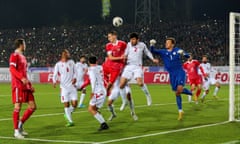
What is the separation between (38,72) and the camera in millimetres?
45938

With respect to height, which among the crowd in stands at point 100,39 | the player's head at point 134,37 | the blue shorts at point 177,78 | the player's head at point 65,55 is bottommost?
the blue shorts at point 177,78

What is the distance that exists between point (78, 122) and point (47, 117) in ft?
6.22

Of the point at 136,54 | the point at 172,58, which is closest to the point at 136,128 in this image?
the point at 172,58

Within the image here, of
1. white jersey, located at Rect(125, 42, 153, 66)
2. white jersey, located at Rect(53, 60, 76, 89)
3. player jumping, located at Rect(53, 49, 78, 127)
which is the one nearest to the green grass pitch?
player jumping, located at Rect(53, 49, 78, 127)

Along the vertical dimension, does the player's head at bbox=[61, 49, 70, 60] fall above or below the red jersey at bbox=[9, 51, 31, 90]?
above

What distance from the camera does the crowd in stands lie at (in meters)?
47.1

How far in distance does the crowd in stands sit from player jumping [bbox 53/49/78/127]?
30675 millimetres

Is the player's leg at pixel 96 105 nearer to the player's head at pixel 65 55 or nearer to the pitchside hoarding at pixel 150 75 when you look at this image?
the player's head at pixel 65 55

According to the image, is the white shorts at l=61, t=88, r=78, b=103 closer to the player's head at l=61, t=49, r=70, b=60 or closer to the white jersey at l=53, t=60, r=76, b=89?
the white jersey at l=53, t=60, r=76, b=89

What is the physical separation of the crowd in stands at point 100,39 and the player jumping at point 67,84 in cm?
3068

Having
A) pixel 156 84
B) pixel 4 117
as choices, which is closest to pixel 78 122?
pixel 4 117

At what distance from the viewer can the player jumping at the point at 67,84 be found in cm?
1321

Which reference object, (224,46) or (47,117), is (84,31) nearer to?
(224,46)

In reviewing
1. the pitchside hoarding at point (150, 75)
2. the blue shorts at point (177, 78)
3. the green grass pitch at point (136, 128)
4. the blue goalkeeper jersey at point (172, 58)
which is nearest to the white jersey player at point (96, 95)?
the green grass pitch at point (136, 128)
